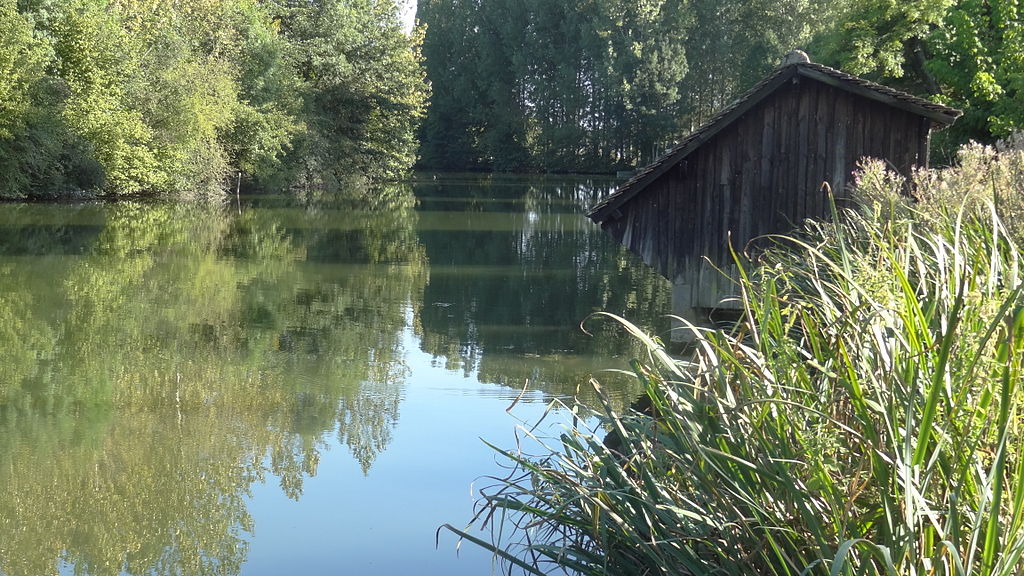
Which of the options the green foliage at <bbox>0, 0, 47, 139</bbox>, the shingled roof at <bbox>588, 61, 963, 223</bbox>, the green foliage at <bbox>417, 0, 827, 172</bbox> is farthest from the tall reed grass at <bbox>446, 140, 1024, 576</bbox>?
the green foliage at <bbox>417, 0, 827, 172</bbox>

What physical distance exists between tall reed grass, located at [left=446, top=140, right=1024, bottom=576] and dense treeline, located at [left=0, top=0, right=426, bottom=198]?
31.5m

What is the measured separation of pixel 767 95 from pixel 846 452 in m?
10.3

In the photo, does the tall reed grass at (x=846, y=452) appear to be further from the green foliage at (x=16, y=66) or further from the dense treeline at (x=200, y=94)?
the dense treeline at (x=200, y=94)

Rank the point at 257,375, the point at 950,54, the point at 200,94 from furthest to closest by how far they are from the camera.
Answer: the point at 200,94 < the point at 950,54 < the point at 257,375

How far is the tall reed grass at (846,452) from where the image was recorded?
3.33 m

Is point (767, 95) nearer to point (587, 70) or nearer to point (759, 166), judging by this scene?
point (759, 166)

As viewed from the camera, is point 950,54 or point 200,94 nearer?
point 950,54

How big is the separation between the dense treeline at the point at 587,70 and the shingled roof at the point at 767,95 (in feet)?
111

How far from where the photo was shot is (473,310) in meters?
18.0

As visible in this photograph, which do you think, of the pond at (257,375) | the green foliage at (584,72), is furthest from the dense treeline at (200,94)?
the green foliage at (584,72)

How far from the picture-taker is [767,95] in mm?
13508

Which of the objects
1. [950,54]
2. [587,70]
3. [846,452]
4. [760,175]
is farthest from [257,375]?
[587,70]

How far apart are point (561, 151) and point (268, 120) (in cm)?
3505

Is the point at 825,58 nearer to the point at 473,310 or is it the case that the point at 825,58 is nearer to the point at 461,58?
the point at 473,310
